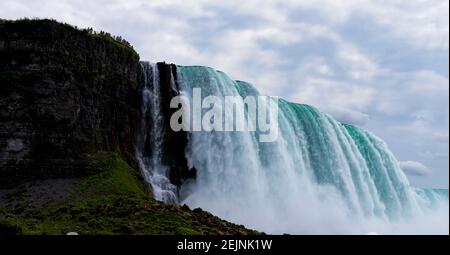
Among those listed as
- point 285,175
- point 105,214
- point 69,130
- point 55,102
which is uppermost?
point 55,102

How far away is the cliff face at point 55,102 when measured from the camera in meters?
36.9

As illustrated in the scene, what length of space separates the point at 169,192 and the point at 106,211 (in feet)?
38.2

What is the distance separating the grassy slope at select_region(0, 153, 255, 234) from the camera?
28.4m

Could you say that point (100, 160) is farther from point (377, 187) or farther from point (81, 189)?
point (377, 187)

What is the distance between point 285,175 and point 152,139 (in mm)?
12032

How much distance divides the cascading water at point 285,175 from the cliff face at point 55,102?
4218mm

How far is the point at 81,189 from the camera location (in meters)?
35.2

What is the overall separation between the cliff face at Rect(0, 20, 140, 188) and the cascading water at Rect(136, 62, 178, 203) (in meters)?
1.83

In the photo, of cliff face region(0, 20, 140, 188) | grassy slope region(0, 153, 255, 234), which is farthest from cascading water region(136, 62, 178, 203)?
grassy slope region(0, 153, 255, 234)

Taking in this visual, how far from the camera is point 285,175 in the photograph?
49.8 m

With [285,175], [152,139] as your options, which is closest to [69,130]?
[152,139]

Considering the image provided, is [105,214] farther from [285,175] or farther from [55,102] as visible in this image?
[285,175]

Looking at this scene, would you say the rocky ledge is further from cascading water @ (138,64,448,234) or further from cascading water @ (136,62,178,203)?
cascading water @ (138,64,448,234)
